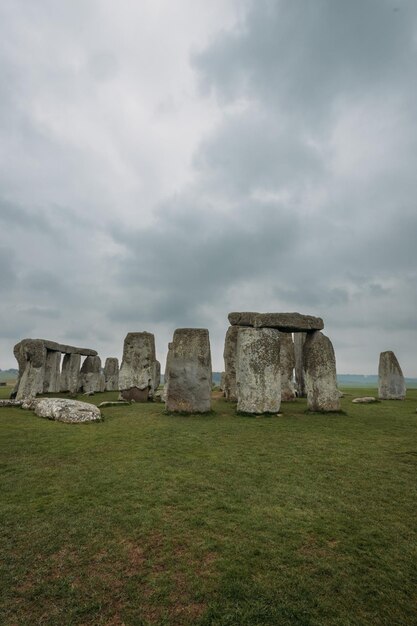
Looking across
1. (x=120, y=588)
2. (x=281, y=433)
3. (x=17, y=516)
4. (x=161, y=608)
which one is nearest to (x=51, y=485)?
(x=17, y=516)

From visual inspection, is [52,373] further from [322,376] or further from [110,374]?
[322,376]

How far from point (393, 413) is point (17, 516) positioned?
12.3m

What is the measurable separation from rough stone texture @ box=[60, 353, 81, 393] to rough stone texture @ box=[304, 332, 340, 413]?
15633 millimetres

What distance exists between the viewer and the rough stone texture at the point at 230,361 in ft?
54.6

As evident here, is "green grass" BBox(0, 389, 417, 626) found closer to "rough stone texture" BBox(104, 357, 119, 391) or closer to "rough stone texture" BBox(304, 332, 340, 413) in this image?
"rough stone texture" BBox(304, 332, 340, 413)

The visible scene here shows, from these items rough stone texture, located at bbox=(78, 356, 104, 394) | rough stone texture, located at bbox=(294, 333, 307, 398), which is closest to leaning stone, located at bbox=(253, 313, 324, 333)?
rough stone texture, located at bbox=(294, 333, 307, 398)

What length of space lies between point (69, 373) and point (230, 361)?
1151 centimetres

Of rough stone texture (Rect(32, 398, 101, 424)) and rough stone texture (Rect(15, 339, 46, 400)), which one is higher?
rough stone texture (Rect(15, 339, 46, 400))

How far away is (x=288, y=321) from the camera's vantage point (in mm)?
12289

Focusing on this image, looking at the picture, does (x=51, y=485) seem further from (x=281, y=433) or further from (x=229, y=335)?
(x=229, y=335)

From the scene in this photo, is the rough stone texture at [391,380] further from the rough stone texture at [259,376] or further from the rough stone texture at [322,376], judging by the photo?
the rough stone texture at [259,376]

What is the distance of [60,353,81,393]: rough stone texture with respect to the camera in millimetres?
21906

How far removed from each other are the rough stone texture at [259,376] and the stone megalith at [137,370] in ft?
21.1

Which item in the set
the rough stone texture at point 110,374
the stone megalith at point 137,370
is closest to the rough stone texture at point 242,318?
the stone megalith at point 137,370
